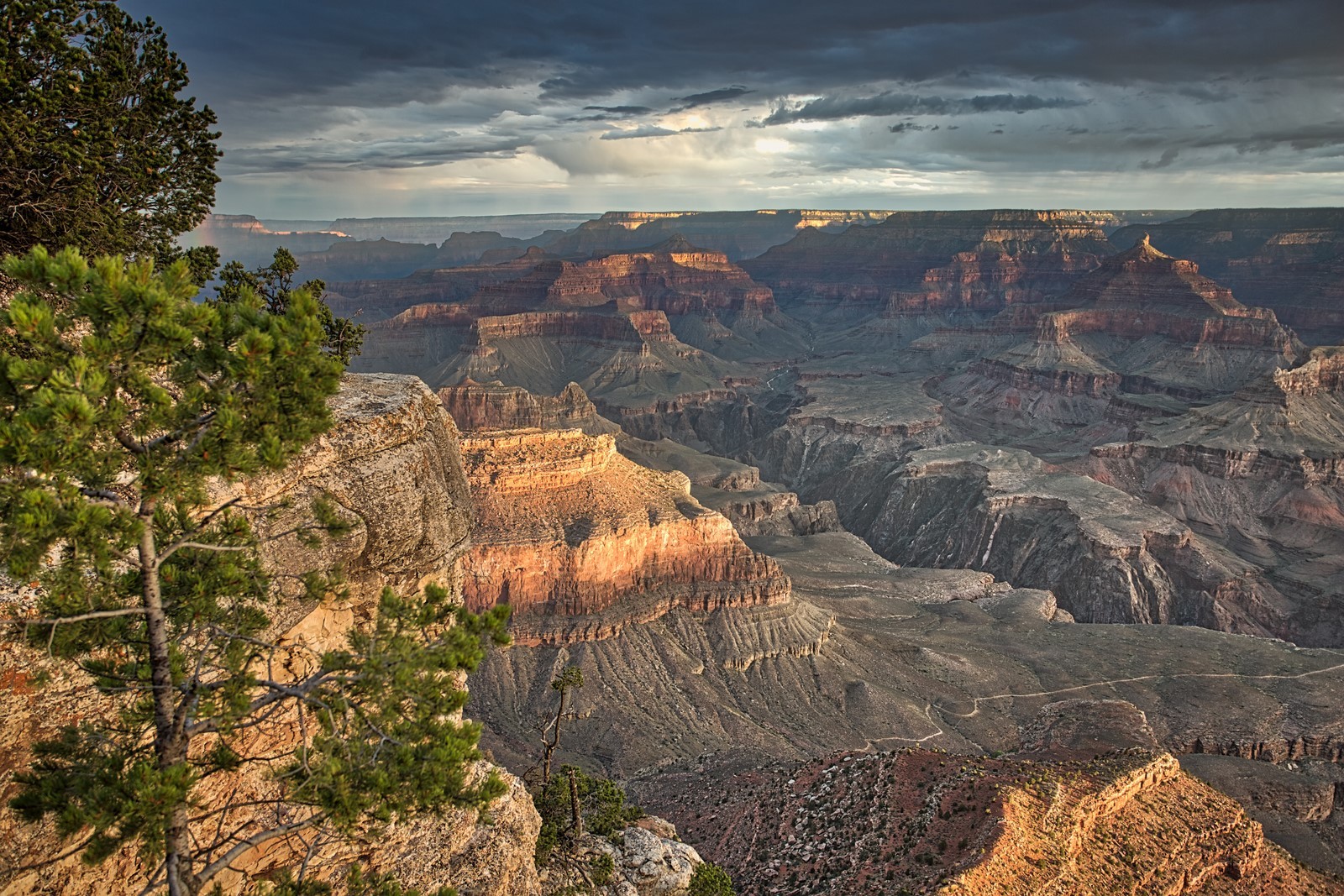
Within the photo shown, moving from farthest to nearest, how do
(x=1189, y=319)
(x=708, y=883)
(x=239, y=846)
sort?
(x=1189, y=319) → (x=708, y=883) → (x=239, y=846)

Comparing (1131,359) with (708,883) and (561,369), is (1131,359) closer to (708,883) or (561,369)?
(561,369)

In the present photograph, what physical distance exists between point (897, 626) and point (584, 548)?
29.8 metres

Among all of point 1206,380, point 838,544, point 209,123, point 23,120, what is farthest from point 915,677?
A: point 1206,380

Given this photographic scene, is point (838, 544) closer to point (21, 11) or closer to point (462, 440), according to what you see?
point (462, 440)

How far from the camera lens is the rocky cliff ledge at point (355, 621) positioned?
531 inches

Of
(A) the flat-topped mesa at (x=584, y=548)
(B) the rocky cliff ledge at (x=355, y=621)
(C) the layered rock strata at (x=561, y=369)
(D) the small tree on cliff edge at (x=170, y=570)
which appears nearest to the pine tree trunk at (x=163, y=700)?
(D) the small tree on cliff edge at (x=170, y=570)

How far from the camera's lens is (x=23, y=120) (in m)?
21.1

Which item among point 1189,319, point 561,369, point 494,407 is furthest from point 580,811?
point 1189,319

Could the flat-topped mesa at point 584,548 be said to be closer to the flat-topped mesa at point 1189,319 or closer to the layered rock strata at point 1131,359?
the layered rock strata at point 1131,359

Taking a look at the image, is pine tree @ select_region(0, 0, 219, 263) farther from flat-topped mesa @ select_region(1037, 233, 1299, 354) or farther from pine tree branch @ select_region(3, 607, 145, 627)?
flat-topped mesa @ select_region(1037, 233, 1299, 354)

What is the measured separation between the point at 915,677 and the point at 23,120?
200ft

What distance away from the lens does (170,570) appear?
41.0 ft

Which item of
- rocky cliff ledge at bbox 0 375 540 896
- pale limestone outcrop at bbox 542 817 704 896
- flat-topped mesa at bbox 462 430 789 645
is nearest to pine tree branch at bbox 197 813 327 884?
rocky cliff ledge at bbox 0 375 540 896

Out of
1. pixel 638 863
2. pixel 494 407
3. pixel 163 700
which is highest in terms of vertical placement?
pixel 163 700
